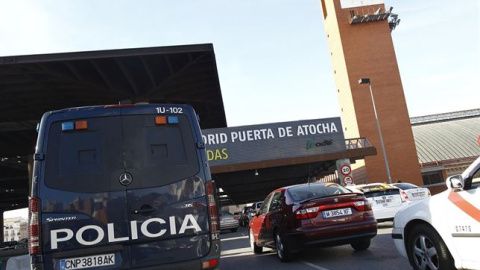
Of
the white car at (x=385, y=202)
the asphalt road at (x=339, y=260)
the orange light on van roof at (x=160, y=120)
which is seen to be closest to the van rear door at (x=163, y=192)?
the orange light on van roof at (x=160, y=120)

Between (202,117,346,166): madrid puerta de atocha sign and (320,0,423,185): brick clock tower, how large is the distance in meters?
18.5

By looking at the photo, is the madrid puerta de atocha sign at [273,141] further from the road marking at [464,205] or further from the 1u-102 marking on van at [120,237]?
the road marking at [464,205]

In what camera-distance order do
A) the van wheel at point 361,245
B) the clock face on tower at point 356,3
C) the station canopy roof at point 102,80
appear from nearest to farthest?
1. the van wheel at point 361,245
2. the station canopy roof at point 102,80
3. the clock face on tower at point 356,3

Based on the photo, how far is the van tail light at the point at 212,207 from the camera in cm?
461

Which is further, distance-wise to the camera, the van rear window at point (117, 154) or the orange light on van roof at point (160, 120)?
the orange light on van roof at point (160, 120)

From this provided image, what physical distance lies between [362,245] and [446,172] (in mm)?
46306

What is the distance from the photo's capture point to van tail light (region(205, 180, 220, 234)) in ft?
15.1

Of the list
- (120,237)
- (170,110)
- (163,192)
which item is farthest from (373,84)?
(120,237)

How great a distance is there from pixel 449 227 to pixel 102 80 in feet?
80.1

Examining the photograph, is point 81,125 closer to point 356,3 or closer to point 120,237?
point 120,237

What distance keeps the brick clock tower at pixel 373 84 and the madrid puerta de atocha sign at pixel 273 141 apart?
60.5 feet

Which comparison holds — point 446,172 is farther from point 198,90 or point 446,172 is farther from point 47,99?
point 47,99

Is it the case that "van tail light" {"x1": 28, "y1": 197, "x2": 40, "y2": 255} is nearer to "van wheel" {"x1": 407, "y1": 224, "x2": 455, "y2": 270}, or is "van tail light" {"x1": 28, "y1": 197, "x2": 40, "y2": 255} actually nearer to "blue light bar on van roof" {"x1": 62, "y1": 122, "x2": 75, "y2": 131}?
"blue light bar on van roof" {"x1": 62, "y1": 122, "x2": 75, "y2": 131}

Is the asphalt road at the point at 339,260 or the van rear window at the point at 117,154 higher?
the van rear window at the point at 117,154
